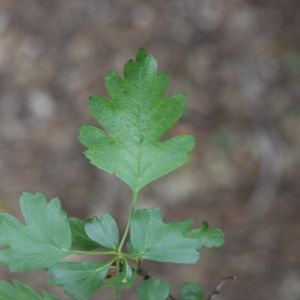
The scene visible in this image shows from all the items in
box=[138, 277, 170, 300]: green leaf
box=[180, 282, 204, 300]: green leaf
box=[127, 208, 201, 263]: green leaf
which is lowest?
box=[180, 282, 204, 300]: green leaf

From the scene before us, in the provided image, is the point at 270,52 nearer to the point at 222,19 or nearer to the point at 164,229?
the point at 222,19

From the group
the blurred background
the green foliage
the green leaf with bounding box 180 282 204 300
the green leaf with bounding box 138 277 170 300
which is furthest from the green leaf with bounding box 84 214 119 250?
the blurred background

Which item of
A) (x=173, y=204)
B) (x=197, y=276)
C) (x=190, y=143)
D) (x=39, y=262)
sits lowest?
(x=197, y=276)

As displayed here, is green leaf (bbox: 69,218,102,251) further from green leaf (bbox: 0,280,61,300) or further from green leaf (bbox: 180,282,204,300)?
green leaf (bbox: 180,282,204,300)

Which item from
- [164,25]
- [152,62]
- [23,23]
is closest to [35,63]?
[23,23]

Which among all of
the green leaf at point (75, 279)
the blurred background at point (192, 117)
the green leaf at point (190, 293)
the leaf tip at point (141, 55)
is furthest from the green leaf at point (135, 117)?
the blurred background at point (192, 117)

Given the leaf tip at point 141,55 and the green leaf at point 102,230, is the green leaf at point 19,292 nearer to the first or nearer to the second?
the green leaf at point 102,230
